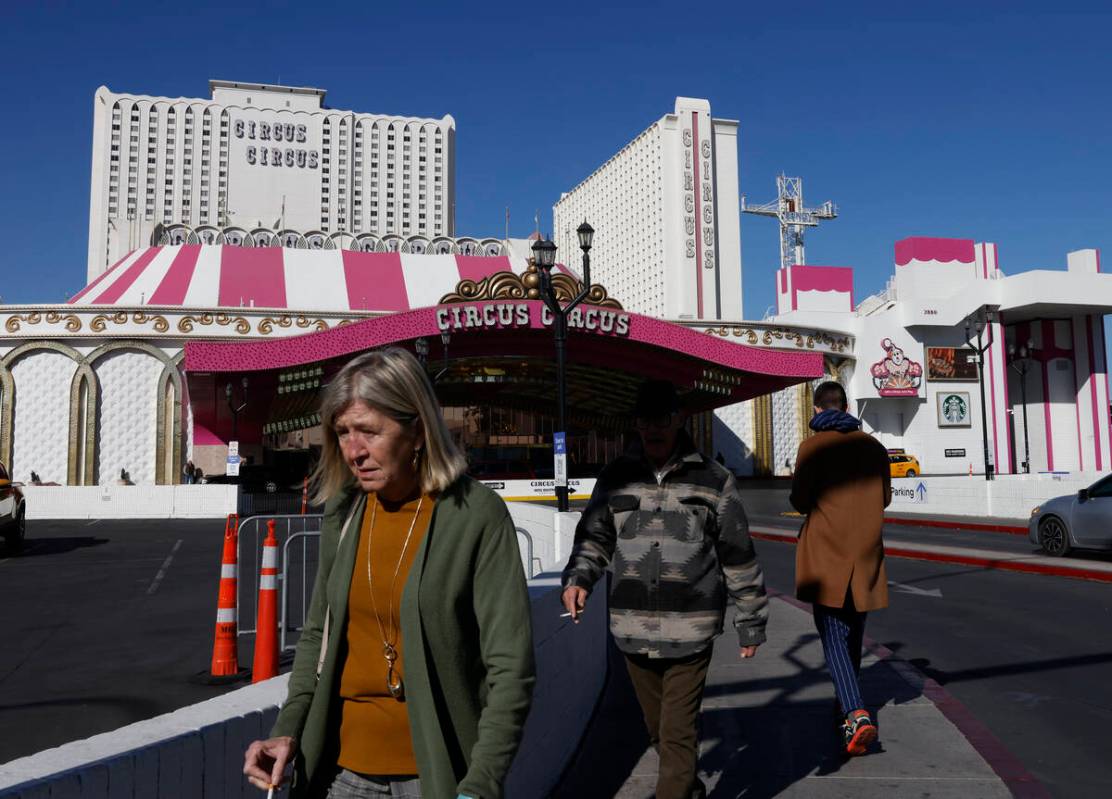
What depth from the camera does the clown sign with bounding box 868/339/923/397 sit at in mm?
46188

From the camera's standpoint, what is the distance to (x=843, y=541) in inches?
196

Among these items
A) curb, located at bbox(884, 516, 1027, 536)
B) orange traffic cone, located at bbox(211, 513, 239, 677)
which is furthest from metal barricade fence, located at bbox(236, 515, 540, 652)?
curb, located at bbox(884, 516, 1027, 536)

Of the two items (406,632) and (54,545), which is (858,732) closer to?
(406,632)

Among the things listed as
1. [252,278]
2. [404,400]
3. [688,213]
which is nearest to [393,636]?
[404,400]

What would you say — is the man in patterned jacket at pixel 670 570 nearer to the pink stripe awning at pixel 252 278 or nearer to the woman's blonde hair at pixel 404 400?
the woman's blonde hair at pixel 404 400

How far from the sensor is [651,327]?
26.5m

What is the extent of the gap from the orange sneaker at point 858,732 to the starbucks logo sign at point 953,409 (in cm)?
4649

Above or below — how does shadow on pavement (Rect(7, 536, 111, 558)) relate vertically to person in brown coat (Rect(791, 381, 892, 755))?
below

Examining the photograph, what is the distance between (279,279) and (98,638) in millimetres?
34789

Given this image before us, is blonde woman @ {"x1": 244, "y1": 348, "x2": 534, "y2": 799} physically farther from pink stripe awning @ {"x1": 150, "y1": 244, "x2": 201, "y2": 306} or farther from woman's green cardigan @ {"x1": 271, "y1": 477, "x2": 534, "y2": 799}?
pink stripe awning @ {"x1": 150, "y1": 244, "x2": 201, "y2": 306}

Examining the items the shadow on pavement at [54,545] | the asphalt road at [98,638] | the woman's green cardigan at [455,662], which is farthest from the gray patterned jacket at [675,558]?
the shadow on pavement at [54,545]

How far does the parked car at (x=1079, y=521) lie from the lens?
1315 cm

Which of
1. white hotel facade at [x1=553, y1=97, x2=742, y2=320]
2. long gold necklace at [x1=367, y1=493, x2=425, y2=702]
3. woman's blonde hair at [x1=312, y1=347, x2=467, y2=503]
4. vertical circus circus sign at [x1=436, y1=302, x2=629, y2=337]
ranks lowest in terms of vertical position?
long gold necklace at [x1=367, y1=493, x2=425, y2=702]

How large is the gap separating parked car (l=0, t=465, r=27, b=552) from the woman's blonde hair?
1612 cm
